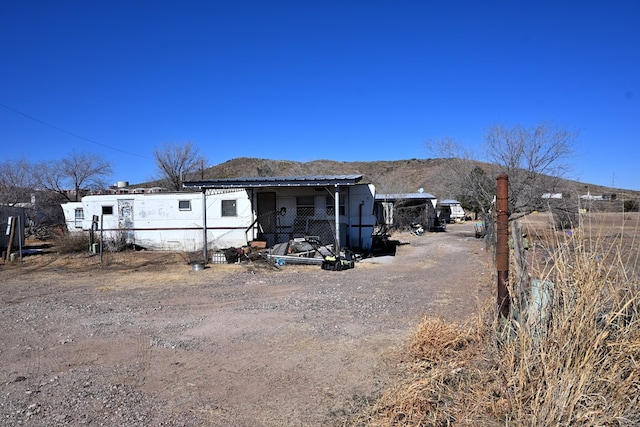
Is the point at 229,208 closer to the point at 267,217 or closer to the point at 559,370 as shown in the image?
the point at 267,217

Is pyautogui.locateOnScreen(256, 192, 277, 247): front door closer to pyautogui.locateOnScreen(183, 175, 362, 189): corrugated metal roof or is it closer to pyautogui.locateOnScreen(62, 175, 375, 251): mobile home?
pyautogui.locateOnScreen(62, 175, 375, 251): mobile home

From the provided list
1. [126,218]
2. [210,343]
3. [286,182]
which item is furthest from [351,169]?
[210,343]

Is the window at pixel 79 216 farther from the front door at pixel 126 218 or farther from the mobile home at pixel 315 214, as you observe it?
the mobile home at pixel 315 214

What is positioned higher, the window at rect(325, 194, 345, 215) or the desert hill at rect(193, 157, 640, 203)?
the desert hill at rect(193, 157, 640, 203)

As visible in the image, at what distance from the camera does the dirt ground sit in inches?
145

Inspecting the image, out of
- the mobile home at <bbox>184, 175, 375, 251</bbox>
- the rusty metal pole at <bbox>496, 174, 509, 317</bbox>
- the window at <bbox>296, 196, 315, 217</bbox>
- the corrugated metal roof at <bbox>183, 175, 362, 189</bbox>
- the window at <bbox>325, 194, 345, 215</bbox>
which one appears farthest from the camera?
the window at <bbox>296, 196, 315, 217</bbox>

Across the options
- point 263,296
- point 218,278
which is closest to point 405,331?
point 263,296

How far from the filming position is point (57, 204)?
28.4m

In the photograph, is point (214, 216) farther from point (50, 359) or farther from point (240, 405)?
point (240, 405)

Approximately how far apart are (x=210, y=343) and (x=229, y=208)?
39.6 ft

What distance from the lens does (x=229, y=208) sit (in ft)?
56.5

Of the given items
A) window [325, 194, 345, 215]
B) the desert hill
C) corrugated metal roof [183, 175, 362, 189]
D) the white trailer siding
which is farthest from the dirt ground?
the desert hill

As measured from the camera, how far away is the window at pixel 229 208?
1717 cm

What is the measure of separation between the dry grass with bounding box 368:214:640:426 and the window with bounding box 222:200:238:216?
46.0ft
